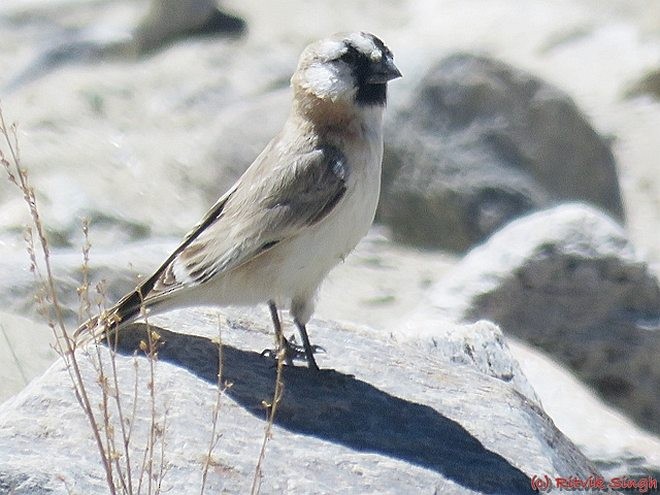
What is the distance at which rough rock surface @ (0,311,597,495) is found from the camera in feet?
16.1

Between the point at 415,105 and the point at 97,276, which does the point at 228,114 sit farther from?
the point at 97,276

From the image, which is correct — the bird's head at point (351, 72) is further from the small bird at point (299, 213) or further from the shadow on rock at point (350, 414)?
the shadow on rock at point (350, 414)

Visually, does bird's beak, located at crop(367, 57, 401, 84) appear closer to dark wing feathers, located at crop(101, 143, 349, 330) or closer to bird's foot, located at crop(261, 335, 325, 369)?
dark wing feathers, located at crop(101, 143, 349, 330)

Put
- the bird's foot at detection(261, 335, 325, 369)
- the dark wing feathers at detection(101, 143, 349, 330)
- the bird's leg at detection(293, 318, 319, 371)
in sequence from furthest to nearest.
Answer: the bird's foot at detection(261, 335, 325, 369) → the bird's leg at detection(293, 318, 319, 371) → the dark wing feathers at detection(101, 143, 349, 330)

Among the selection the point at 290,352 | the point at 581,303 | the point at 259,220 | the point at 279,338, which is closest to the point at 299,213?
the point at 259,220

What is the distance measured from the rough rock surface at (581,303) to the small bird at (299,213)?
8.82ft

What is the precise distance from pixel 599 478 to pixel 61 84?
8896 millimetres

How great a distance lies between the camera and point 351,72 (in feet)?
19.5

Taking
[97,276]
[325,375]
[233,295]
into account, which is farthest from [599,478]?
[97,276]

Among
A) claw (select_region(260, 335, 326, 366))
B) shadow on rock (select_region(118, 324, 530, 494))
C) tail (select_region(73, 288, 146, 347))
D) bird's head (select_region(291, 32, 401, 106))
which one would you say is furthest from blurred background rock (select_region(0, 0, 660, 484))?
bird's head (select_region(291, 32, 401, 106))

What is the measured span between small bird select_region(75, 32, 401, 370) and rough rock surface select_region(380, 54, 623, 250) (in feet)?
17.0

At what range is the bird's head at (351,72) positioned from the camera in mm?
5922

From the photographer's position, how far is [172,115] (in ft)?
43.0

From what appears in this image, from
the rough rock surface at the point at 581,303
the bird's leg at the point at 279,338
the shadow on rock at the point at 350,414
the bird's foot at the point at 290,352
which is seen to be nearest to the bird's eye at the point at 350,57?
the bird's leg at the point at 279,338
